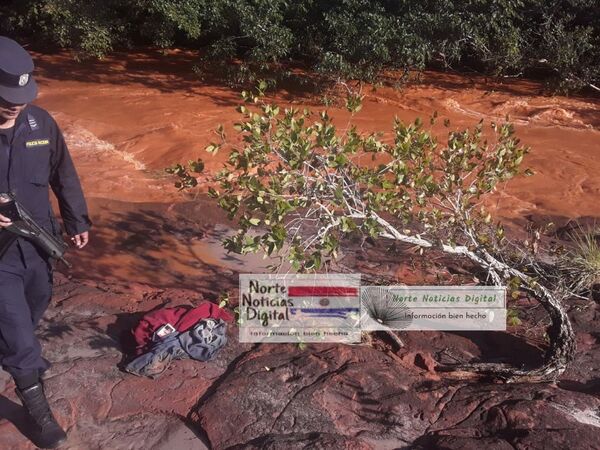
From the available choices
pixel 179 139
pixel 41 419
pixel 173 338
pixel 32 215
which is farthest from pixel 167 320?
pixel 179 139

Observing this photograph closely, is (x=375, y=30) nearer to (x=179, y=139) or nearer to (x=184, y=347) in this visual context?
(x=179, y=139)

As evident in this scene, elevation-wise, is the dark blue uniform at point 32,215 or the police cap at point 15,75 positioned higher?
the police cap at point 15,75

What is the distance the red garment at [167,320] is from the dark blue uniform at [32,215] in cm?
65

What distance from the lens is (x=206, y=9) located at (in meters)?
9.93

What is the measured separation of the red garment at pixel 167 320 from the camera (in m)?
3.81

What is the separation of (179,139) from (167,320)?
501cm

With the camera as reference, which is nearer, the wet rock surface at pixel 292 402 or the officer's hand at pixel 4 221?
the officer's hand at pixel 4 221

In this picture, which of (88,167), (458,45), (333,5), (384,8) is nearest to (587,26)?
(458,45)

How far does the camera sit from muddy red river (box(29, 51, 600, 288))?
5508mm

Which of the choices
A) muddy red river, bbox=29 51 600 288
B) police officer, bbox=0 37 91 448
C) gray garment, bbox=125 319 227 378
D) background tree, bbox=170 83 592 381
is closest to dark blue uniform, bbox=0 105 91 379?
police officer, bbox=0 37 91 448

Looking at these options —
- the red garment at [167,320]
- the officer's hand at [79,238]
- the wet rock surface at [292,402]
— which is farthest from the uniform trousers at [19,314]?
the red garment at [167,320]

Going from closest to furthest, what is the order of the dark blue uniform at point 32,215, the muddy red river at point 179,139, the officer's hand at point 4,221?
the officer's hand at point 4,221 < the dark blue uniform at point 32,215 < the muddy red river at point 179,139

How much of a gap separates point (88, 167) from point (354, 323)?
4.56 m

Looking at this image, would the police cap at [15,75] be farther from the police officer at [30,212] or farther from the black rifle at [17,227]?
the black rifle at [17,227]
